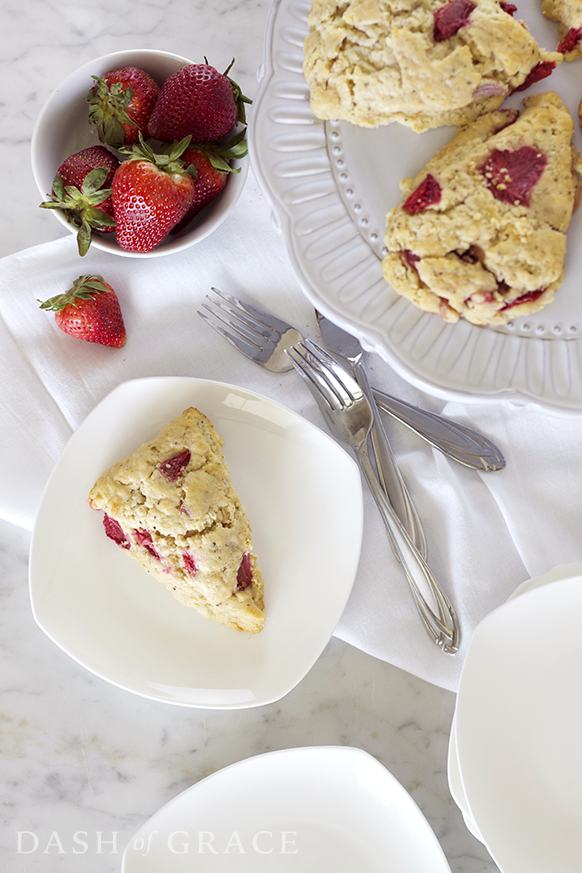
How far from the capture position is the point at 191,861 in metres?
1.18

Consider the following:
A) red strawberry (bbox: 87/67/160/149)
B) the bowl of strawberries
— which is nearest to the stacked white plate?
the bowl of strawberries

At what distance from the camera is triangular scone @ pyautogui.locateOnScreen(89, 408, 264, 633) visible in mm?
1074

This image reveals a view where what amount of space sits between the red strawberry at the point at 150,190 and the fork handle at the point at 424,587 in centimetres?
52

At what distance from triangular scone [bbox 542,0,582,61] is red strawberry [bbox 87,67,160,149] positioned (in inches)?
24.4

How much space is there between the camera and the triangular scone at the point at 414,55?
2.72 ft

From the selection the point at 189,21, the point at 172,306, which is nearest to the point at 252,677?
the point at 172,306

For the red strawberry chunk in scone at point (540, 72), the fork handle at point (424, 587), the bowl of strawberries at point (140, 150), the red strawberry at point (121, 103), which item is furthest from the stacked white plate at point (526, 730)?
the red strawberry at point (121, 103)

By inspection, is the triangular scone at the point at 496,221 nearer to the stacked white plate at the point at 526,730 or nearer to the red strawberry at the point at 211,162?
the red strawberry at the point at 211,162

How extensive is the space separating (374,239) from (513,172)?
21cm

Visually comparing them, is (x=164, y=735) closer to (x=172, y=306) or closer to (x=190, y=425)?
(x=190, y=425)

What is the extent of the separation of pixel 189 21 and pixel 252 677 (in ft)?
4.07

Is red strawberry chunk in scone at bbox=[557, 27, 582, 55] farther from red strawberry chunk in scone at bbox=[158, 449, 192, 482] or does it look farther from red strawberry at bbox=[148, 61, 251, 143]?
red strawberry chunk in scone at bbox=[158, 449, 192, 482]

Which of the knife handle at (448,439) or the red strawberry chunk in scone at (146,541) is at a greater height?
the knife handle at (448,439)

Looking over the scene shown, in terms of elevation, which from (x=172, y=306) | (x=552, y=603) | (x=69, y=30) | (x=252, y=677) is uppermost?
(x=69, y=30)
